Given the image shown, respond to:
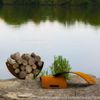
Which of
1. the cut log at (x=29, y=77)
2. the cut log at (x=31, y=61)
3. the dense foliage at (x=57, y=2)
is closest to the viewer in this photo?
the cut log at (x=29, y=77)

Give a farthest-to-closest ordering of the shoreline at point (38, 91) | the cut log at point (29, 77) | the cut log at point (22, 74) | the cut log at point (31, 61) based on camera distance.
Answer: the cut log at point (31, 61)
the cut log at point (22, 74)
the cut log at point (29, 77)
the shoreline at point (38, 91)

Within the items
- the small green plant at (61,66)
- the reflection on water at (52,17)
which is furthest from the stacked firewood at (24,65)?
the reflection on water at (52,17)

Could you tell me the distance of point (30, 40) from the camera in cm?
2645

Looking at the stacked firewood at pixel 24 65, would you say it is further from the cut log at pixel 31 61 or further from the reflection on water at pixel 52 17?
the reflection on water at pixel 52 17

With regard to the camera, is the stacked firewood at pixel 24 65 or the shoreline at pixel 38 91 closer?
the shoreline at pixel 38 91

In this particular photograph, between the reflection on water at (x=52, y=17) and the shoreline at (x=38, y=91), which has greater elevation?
the shoreline at (x=38, y=91)

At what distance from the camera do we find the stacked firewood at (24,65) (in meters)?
13.4

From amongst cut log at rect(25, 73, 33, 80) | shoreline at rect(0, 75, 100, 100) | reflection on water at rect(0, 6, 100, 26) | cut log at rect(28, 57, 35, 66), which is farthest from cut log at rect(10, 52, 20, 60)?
reflection on water at rect(0, 6, 100, 26)

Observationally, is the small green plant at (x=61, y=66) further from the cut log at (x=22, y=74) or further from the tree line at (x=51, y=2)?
the tree line at (x=51, y=2)

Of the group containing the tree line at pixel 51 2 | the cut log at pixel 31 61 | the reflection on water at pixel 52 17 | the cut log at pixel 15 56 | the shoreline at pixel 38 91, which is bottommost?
the tree line at pixel 51 2

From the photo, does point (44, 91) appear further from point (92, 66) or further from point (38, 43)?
point (38, 43)

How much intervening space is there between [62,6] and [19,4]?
6312 millimetres

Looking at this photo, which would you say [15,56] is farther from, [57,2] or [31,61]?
[57,2]

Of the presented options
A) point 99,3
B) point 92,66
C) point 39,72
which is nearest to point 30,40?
point 92,66
